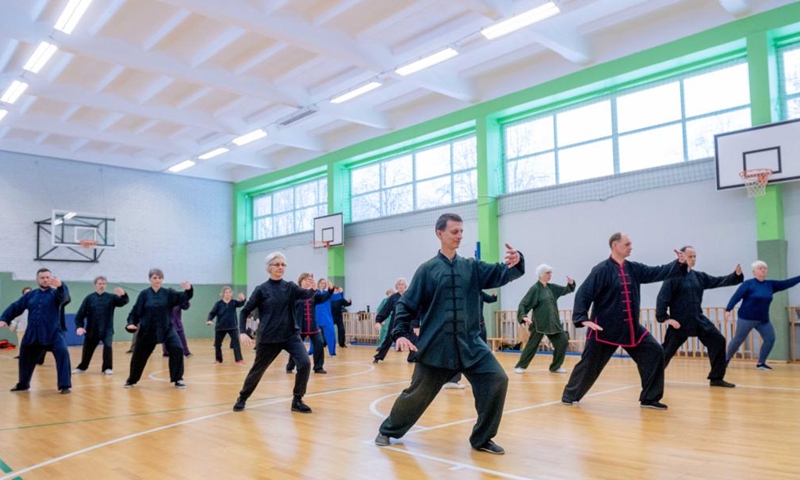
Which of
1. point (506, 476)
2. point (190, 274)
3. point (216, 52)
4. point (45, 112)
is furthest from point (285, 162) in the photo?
point (506, 476)

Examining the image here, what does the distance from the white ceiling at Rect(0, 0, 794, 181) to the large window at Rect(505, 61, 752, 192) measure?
121cm

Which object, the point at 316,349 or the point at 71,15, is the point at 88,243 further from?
the point at 316,349

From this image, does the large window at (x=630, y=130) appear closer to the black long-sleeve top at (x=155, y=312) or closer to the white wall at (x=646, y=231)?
the white wall at (x=646, y=231)

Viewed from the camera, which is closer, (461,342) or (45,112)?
(461,342)

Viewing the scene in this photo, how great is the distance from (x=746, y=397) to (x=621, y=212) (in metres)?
8.30

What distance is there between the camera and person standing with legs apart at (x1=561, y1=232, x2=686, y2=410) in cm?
686

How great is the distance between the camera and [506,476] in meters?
4.25

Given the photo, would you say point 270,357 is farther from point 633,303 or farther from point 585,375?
point 633,303

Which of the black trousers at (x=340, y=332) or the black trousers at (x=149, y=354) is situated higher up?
the black trousers at (x=149, y=354)

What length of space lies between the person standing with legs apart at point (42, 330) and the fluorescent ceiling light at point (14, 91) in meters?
9.32

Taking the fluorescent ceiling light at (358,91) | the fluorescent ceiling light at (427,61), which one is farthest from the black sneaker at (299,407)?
the fluorescent ceiling light at (358,91)

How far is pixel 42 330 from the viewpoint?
9.16 metres

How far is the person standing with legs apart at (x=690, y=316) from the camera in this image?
852 centimetres

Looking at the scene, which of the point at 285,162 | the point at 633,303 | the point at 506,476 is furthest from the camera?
the point at 285,162
